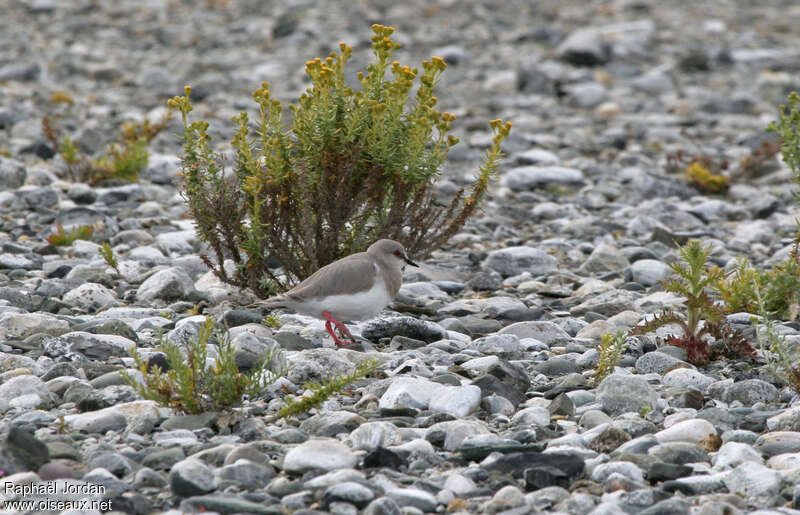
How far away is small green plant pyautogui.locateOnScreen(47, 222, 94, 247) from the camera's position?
30.3 ft

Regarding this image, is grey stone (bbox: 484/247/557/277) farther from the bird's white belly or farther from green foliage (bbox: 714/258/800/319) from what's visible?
the bird's white belly

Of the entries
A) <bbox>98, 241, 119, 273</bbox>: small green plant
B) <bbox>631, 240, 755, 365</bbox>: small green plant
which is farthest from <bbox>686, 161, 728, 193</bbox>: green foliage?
<bbox>98, 241, 119, 273</bbox>: small green plant

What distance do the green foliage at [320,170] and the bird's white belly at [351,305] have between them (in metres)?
0.77

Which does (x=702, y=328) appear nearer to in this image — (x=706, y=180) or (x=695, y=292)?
(x=695, y=292)

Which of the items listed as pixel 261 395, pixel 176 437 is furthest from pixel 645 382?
pixel 176 437

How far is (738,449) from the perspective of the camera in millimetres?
4992

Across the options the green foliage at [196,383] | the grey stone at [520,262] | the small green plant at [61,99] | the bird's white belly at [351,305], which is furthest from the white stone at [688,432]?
the small green plant at [61,99]

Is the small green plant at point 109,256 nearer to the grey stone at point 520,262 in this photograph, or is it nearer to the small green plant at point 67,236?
the small green plant at point 67,236

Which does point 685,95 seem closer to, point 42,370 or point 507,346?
point 507,346

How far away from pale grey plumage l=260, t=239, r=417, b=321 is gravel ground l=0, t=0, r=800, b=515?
0.25m

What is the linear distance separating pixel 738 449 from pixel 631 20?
823 inches

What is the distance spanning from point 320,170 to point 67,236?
3.12 meters

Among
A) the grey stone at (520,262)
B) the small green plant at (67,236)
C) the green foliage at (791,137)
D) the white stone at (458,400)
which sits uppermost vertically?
the green foliage at (791,137)

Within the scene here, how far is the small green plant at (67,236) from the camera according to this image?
30.3 feet
